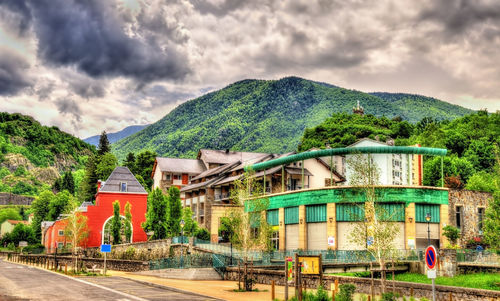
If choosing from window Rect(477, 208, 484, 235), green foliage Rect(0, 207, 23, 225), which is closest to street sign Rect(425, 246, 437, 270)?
window Rect(477, 208, 484, 235)

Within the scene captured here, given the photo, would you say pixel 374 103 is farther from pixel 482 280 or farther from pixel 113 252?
pixel 482 280

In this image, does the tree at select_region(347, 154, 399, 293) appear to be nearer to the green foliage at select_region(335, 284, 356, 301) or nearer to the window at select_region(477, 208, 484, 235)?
the green foliage at select_region(335, 284, 356, 301)

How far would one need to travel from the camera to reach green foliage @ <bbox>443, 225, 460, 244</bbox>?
1885 inches

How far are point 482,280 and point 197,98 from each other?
163945 mm

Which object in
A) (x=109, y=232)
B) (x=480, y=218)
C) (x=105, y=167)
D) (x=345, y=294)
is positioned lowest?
(x=345, y=294)

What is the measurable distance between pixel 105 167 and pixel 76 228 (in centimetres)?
5213

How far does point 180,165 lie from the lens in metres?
101

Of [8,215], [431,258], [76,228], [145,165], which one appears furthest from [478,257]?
[8,215]

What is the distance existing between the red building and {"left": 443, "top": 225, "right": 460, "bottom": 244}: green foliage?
4118 cm

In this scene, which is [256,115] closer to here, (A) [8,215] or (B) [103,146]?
(B) [103,146]

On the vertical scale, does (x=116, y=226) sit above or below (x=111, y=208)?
below

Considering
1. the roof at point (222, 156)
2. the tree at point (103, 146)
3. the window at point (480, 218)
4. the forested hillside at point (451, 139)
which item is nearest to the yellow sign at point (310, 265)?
the window at point (480, 218)

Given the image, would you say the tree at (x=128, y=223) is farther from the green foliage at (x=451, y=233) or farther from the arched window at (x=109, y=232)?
the green foliage at (x=451, y=233)

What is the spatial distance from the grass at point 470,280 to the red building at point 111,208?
143 ft
